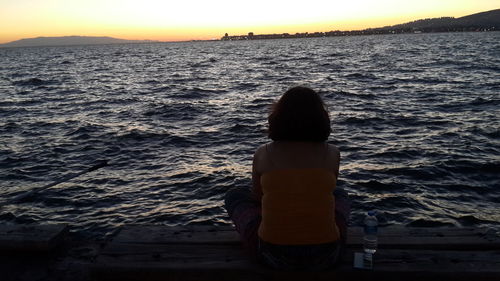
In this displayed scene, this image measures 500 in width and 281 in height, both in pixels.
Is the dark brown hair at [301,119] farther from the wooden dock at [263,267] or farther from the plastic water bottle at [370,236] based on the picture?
the wooden dock at [263,267]

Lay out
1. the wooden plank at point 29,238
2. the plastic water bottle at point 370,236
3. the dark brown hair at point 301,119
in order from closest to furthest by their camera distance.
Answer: the dark brown hair at point 301,119
the plastic water bottle at point 370,236
the wooden plank at point 29,238

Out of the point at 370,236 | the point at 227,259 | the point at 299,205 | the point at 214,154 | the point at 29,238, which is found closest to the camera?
the point at 299,205

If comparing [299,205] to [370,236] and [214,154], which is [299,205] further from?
[214,154]

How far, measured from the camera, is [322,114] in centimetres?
356

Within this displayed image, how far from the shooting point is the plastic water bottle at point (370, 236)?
13.1ft

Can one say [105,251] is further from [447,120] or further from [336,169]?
[447,120]

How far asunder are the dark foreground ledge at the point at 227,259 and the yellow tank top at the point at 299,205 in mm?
395

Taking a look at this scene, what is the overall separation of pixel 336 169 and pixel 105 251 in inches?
92.6

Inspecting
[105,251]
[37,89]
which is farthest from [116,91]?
[105,251]

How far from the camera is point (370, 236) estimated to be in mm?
4086

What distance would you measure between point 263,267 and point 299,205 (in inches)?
30.1

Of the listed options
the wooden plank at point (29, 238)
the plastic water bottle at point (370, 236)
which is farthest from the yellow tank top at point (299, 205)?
the wooden plank at point (29, 238)

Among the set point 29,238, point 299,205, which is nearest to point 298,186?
point 299,205

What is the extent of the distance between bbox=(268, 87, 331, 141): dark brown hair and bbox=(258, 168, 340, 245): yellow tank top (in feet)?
1.03
